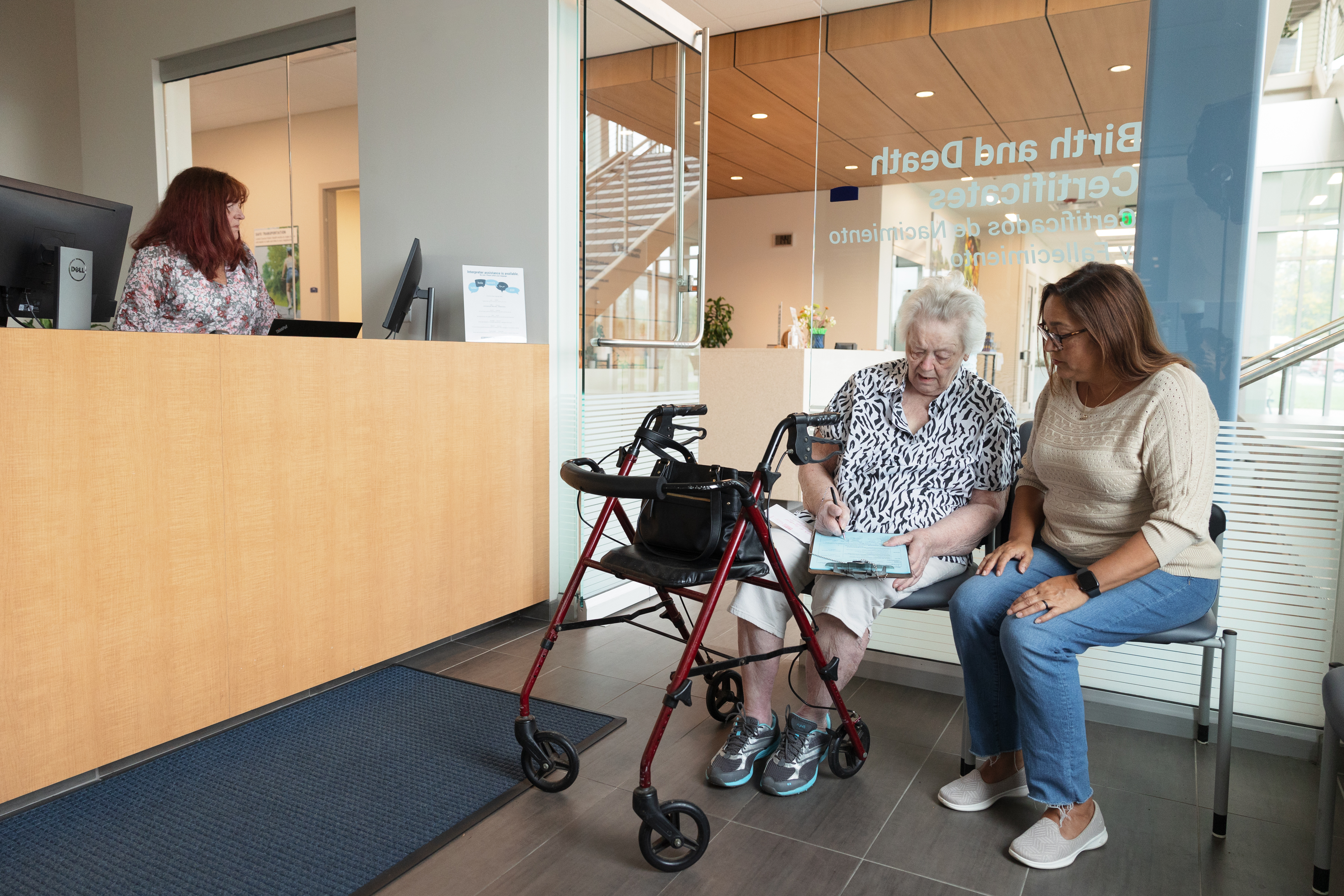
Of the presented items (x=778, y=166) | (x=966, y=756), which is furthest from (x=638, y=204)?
(x=778, y=166)

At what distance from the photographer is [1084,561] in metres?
1.96

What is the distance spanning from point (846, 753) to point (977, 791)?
0.32 m

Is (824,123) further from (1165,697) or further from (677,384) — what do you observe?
(1165,697)

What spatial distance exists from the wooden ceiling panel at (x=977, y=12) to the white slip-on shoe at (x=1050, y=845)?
3.54m

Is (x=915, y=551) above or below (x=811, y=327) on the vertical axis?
below

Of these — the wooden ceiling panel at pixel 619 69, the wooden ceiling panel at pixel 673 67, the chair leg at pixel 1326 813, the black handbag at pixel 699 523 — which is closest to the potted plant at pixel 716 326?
the wooden ceiling panel at pixel 673 67

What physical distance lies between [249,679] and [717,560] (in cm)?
134

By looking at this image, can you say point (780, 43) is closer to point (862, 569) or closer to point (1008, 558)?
point (1008, 558)

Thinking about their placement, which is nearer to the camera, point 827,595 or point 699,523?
point 699,523

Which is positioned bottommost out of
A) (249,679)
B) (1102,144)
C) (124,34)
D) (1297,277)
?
(249,679)

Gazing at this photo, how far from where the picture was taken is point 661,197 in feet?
12.0

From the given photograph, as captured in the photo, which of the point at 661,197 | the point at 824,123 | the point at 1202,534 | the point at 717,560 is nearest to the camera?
the point at 1202,534

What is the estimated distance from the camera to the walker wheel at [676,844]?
168cm

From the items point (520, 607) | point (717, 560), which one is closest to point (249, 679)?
point (520, 607)
